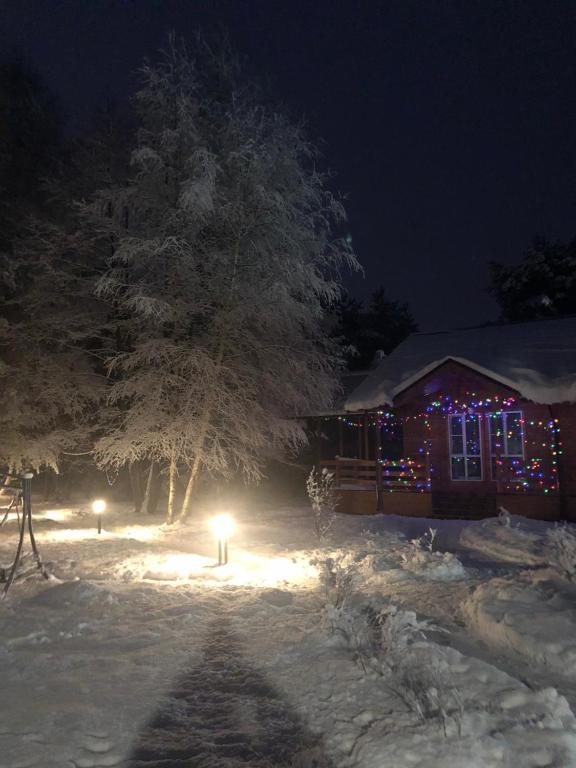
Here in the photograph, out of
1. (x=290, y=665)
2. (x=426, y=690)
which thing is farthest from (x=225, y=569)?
(x=426, y=690)

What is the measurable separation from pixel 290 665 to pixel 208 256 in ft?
32.6

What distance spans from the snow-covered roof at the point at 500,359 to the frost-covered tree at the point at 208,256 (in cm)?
365

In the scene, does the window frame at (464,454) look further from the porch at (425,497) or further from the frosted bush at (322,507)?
the frosted bush at (322,507)

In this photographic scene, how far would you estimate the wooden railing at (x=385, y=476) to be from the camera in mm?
16156

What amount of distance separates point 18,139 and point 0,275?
4.46 meters

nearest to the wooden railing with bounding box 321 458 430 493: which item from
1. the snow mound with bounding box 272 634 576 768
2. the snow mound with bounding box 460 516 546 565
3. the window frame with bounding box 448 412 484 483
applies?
the window frame with bounding box 448 412 484 483

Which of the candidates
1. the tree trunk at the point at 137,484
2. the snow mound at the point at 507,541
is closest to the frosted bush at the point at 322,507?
the snow mound at the point at 507,541

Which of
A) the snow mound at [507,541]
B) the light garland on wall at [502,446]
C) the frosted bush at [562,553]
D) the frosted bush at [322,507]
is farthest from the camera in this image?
the light garland on wall at [502,446]

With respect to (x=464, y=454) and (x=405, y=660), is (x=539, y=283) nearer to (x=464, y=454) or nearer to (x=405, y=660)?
(x=464, y=454)

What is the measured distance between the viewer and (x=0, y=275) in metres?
15.5

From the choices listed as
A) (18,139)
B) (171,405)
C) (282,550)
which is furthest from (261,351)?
(18,139)

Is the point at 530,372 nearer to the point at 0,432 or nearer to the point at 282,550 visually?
the point at 282,550

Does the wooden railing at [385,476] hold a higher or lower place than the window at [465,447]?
lower

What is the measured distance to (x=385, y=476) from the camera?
16812 mm
